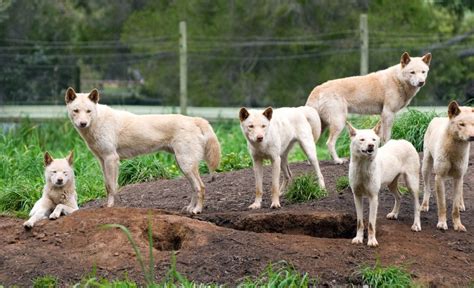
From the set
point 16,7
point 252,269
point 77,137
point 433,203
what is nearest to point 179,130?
point 252,269

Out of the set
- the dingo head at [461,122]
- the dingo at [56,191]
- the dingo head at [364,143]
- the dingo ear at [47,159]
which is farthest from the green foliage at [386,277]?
the dingo ear at [47,159]

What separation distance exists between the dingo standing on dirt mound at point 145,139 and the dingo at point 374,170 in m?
1.62

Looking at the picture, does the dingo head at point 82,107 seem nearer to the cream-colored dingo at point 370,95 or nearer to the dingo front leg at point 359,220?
the dingo front leg at point 359,220

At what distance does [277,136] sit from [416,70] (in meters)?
2.36

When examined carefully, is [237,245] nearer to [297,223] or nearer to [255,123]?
[297,223]

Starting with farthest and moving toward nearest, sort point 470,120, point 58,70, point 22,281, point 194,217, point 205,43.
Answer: point 205,43 → point 58,70 → point 194,217 → point 470,120 → point 22,281

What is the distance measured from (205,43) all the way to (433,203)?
34.4 ft

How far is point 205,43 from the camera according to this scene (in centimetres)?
1867

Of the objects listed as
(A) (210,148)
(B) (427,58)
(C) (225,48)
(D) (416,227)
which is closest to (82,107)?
(A) (210,148)

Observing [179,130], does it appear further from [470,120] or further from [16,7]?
[16,7]

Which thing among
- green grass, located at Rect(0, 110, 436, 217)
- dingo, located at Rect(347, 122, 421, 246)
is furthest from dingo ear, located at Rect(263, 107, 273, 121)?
green grass, located at Rect(0, 110, 436, 217)

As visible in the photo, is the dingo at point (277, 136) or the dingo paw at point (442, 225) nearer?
the dingo paw at point (442, 225)

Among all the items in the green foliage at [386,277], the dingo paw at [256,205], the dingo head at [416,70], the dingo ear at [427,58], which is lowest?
the green foliage at [386,277]

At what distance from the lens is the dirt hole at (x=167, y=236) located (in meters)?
7.53
